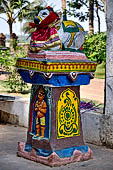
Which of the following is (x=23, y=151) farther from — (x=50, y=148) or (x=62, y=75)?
(x=62, y=75)

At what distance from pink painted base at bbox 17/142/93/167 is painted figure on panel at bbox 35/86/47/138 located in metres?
0.30

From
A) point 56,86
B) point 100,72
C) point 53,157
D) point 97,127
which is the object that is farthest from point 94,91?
point 53,157

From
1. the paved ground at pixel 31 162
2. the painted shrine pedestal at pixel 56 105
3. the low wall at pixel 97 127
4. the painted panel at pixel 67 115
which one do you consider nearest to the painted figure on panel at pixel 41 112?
the painted shrine pedestal at pixel 56 105

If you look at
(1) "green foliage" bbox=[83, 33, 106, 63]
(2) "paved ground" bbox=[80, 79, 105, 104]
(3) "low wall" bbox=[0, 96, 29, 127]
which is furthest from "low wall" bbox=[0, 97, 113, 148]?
(1) "green foliage" bbox=[83, 33, 106, 63]

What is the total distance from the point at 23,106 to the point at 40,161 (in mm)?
2569

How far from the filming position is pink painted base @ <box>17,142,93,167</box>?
530 cm

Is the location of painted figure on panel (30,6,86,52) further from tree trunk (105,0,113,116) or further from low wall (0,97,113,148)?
low wall (0,97,113,148)

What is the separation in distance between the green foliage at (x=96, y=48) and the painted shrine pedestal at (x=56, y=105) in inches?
435

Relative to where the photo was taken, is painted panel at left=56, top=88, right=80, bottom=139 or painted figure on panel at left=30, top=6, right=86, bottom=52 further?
painted panel at left=56, top=88, right=80, bottom=139

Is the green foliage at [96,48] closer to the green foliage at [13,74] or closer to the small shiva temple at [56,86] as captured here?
the green foliage at [13,74]

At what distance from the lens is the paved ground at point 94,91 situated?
10.4 metres

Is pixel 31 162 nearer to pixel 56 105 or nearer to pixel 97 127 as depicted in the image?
pixel 56 105

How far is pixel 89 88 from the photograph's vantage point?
40.7ft

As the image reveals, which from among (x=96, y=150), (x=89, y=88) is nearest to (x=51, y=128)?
(x=96, y=150)
